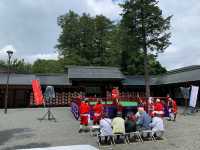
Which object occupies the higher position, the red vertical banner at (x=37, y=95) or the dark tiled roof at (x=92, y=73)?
the dark tiled roof at (x=92, y=73)

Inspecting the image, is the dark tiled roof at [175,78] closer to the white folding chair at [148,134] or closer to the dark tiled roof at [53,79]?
the dark tiled roof at [53,79]

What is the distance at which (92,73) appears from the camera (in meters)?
30.4

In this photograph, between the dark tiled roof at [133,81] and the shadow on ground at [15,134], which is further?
the dark tiled roof at [133,81]

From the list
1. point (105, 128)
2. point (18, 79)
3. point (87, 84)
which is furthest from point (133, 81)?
point (105, 128)

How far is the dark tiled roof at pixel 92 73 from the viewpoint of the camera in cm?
2948

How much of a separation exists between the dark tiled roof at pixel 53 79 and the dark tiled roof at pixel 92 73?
881mm

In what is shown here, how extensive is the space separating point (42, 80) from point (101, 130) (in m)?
20.7

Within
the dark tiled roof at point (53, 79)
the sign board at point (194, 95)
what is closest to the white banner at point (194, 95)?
the sign board at point (194, 95)

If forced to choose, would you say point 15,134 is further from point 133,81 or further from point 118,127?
point 133,81

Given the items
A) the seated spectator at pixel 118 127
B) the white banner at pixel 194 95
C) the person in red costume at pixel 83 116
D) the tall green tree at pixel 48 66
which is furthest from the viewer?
the tall green tree at pixel 48 66

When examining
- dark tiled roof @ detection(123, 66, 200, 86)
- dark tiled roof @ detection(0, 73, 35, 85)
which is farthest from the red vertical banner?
dark tiled roof @ detection(123, 66, 200, 86)

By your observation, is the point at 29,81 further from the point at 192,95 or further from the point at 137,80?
the point at 192,95

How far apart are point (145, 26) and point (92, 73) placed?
792 cm

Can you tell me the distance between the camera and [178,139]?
10477 millimetres
